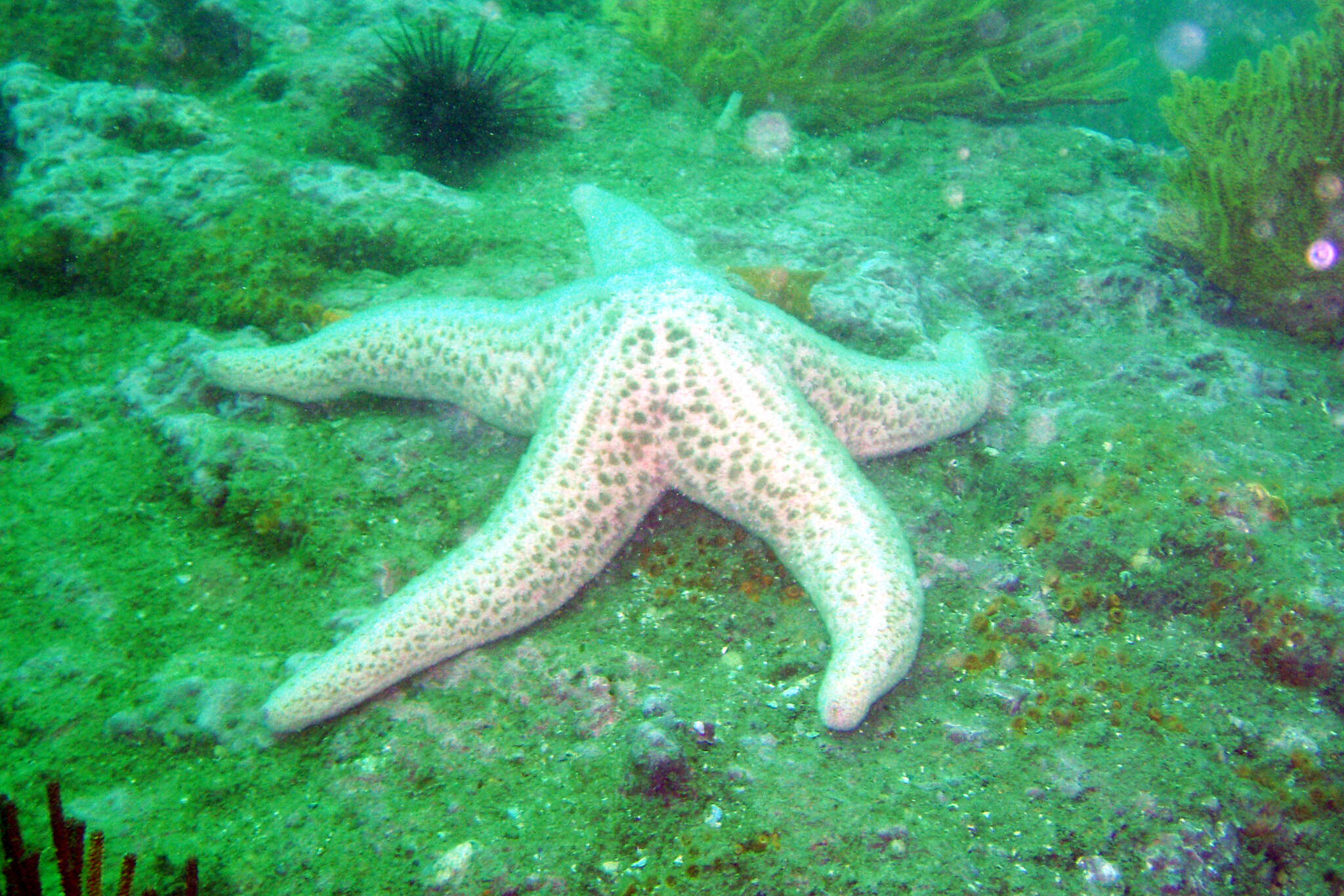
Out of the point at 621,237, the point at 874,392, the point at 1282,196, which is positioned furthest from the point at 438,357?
the point at 1282,196

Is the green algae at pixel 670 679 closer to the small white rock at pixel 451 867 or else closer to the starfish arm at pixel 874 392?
the small white rock at pixel 451 867

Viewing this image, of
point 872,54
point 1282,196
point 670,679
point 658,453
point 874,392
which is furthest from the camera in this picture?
point 872,54

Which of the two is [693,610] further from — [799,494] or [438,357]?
[438,357]

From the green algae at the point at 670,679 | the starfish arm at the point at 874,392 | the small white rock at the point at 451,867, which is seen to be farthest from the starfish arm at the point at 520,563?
the starfish arm at the point at 874,392

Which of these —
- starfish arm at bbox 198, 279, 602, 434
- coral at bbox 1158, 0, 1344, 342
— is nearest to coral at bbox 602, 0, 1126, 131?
coral at bbox 1158, 0, 1344, 342

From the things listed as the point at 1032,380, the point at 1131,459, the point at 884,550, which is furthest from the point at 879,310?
the point at 884,550
